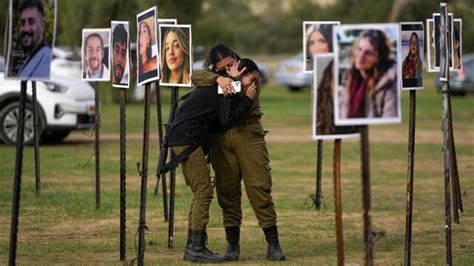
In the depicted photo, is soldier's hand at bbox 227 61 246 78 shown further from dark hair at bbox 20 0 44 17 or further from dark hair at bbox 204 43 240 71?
dark hair at bbox 20 0 44 17

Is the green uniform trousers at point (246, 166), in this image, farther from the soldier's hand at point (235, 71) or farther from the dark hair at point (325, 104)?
the dark hair at point (325, 104)

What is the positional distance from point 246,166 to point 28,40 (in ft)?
10.1

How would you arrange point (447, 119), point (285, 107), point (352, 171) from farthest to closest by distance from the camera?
point (285, 107) → point (352, 171) → point (447, 119)

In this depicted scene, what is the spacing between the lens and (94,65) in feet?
52.2

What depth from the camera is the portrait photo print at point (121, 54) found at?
12.6 meters

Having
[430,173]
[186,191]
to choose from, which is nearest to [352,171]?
[430,173]

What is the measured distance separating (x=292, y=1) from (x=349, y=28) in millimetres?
90027

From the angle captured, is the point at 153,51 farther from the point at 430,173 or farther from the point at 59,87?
the point at 59,87

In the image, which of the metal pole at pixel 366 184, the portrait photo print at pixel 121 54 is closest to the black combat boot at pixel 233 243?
the portrait photo print at pixel 121 54

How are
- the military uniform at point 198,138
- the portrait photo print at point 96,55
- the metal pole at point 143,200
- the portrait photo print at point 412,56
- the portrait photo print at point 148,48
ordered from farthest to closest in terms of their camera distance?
the portrait photo print at point 96,55, the portrait photo print at point 412,56, the military uniform at point 198,138, the portrait photo print at point 148,48, the metal pole at point 143,200

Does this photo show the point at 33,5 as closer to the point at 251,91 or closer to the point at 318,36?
the point at 251,91

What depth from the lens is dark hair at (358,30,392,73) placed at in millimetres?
8602

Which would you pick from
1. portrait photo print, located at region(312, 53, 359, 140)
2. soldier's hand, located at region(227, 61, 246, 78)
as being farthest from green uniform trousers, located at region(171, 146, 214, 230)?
portrait photo print, located at region(312, 53, 359, 140)

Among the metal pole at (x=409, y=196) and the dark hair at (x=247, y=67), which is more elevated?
the dark hair at (x=247, y=67)
